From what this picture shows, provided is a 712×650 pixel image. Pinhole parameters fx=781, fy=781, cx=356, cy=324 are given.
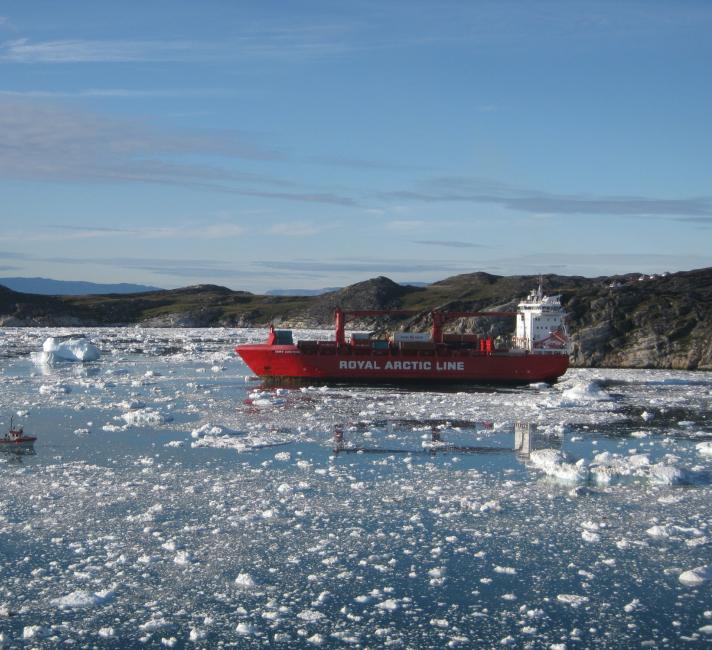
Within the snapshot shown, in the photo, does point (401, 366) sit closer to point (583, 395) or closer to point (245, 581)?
point (583, 395)

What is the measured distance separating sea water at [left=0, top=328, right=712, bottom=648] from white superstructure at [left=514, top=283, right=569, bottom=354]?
49.0 feet

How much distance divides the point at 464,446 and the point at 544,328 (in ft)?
70.2

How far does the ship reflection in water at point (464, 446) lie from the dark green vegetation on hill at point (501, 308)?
88.6 ft

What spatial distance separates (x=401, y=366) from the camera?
36.7 metres

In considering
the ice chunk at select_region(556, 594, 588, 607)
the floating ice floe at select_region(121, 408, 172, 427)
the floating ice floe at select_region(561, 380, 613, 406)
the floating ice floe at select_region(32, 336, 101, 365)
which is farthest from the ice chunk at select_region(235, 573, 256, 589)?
the floating ice floe at select_region(32, 336, 101, 365)

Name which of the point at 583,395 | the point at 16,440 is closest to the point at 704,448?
the point at 583,395

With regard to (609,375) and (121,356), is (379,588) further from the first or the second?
(121,356)

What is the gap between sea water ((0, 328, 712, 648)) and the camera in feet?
27.4

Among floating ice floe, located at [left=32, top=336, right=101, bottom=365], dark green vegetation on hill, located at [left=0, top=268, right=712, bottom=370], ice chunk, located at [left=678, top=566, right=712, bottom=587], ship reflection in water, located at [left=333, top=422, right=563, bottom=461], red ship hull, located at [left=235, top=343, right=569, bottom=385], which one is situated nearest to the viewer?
ice chunk, located at [left=678, top=566, right=712, bottom=587]

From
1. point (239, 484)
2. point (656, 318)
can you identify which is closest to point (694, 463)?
point (239, 484)

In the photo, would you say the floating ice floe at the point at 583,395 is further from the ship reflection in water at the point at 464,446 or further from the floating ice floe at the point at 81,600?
the floating ice floe at the point at 81,600

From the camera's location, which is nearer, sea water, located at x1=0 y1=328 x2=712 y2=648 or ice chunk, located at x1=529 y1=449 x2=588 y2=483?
sea water, located at x1=0 y1=328 x2=712 y2=648

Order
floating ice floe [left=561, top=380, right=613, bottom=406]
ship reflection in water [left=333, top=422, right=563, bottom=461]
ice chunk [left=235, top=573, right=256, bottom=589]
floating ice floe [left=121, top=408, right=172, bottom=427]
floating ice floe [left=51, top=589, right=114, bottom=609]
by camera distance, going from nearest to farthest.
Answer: floating ice floe [left=51, top=589, right=114, bottom=609]
ice chunk [left=235, top=573, right=256, bottom=589]
ship reflection in water [left=333, top=422, right=563, bottom=461]
floating ice floe [left=121, top=408, right=172, bottom=427]
floating ice floe [left=561, top=380, right=613, bottom=406]

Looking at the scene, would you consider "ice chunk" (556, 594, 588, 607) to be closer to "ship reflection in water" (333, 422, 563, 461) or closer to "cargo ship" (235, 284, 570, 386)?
"ship reflection in water" (333, 422, 563, 461)
